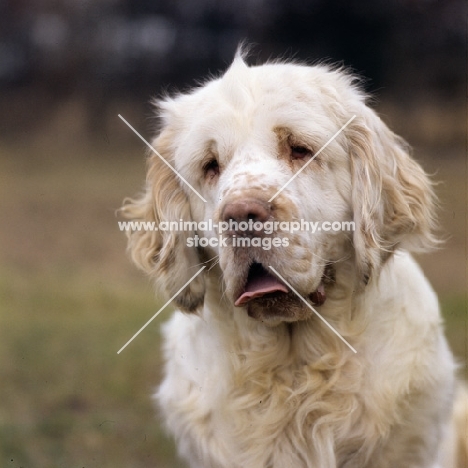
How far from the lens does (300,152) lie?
9.32 ft

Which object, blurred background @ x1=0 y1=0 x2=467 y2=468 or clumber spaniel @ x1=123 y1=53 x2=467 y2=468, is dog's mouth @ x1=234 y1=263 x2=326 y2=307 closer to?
clumber spaniel @ x1=123 y1=53 x2=467 y2=468

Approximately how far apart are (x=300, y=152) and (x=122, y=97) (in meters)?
7.33

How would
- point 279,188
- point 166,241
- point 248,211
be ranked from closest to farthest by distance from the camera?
1. point 248,211
2. point 279,188
3. point 166,241

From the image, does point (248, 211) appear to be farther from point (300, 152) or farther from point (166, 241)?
point (166, 241)

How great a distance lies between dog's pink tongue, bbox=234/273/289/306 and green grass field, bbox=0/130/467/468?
3.53 ft

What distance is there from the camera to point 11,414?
4.80 meters

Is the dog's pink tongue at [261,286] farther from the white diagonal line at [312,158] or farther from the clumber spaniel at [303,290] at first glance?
the white diagonal line at [312,158]

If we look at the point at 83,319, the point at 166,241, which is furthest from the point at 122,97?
the point at 166,241

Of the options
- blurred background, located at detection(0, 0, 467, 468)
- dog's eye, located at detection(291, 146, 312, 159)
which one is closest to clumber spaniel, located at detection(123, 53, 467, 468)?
dog's eye, located at detection(291, 146, 312, 159)

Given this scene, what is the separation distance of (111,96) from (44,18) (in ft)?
4.48

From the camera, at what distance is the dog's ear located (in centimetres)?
286

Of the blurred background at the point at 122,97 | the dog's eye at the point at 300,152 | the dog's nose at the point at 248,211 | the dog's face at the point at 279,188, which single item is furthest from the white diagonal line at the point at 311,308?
the blurred background at the point at 122,97

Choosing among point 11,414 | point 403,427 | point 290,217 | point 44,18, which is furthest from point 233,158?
point 44,18

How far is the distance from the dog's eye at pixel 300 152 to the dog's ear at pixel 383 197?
0.18 m
